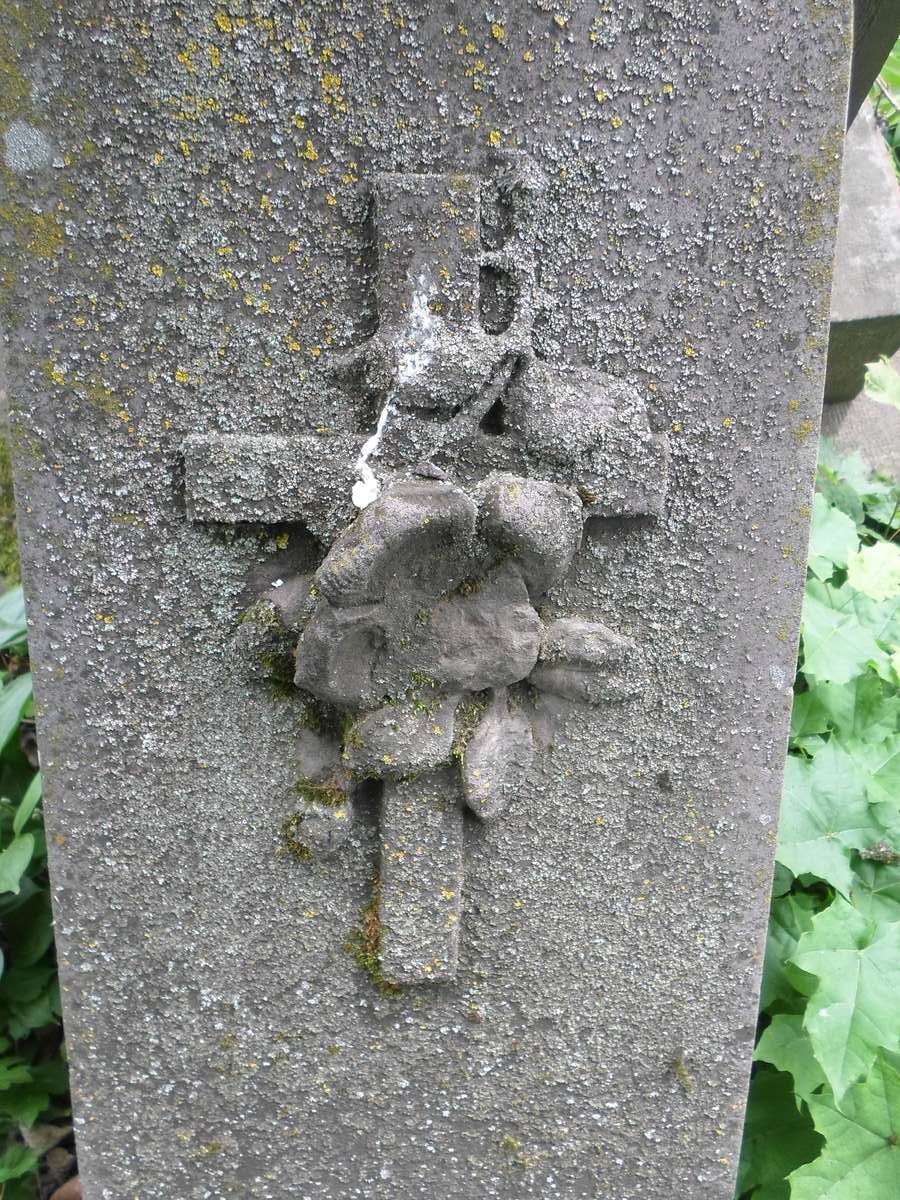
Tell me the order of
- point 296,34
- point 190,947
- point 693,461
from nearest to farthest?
point 296,34 → point 693,461 → point 190,947

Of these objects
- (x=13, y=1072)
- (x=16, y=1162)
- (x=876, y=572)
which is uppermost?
(x=876, y=572)

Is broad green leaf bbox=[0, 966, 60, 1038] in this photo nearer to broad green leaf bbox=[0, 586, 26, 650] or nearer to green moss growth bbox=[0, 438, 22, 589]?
broad green leaf bbox=[0, 586, 26, 650]

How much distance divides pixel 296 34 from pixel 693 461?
50cm

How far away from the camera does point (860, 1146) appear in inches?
43.7

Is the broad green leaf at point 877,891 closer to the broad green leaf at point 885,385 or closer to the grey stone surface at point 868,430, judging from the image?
the broad green leaf at point 885,385

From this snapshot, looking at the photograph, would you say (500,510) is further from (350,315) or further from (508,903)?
(508,903)

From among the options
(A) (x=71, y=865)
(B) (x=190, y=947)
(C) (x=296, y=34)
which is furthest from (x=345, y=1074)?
(C) (x=296, y=34)

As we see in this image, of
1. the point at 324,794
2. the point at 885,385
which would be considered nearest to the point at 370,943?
the point at 324,794

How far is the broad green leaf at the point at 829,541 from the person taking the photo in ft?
4.84

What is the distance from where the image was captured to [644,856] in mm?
1005

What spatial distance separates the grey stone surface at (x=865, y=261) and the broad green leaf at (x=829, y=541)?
351 millimetres

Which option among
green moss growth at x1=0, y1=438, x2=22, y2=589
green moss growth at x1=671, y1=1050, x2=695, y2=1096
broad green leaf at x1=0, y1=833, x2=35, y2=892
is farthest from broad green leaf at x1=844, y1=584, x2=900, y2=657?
Result: green moss growth at x1=0, y1=438, x2=22, y2=589

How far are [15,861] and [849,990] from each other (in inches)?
43.0

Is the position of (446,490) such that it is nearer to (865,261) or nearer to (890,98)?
(865,261)
